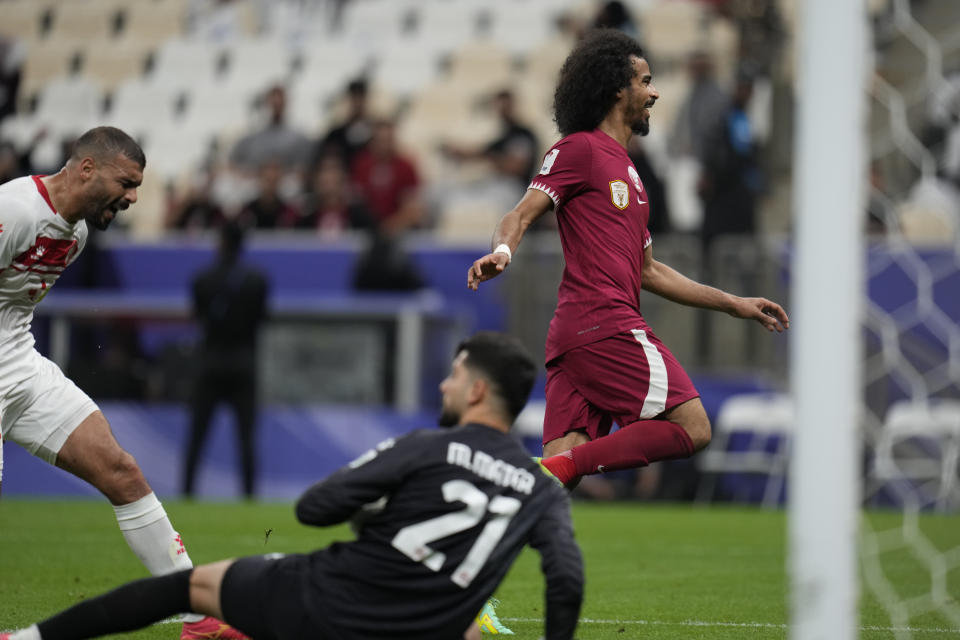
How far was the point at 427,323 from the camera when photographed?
1240 cm

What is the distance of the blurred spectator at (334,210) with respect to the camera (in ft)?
44.9

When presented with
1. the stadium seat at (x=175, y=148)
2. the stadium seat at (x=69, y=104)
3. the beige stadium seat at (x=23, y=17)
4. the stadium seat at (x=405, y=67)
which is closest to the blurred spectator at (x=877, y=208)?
the stadium seat at (x=405, y=67)

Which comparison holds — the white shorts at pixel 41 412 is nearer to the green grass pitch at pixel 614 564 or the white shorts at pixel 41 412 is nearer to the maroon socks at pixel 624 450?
the green grass pitch at pixel 614 564

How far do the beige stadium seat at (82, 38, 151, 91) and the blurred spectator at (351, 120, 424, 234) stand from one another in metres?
5.66

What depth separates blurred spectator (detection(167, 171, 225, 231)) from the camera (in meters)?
14.6

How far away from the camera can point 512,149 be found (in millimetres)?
13664

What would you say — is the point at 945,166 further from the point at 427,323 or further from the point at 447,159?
the point at 447,159

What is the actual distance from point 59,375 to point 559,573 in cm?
217

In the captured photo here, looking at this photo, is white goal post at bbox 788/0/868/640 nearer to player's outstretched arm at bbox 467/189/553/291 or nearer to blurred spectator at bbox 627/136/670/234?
player's outstretched arm at bbox 467/189/553/291

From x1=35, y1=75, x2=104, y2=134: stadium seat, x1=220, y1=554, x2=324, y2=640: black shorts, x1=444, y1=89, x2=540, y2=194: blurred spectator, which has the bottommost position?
x1=220, y1=554, x2=324, y2=640: black shorts

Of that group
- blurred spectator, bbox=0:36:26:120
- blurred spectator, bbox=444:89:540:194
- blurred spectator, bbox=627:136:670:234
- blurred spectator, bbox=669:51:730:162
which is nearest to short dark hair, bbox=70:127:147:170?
blurred spectator, bbox=627:136:670:234

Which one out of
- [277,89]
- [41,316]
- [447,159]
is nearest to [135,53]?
[277,89]

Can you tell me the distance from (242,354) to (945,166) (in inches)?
247

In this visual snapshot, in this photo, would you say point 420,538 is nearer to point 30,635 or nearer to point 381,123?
point 30,635
